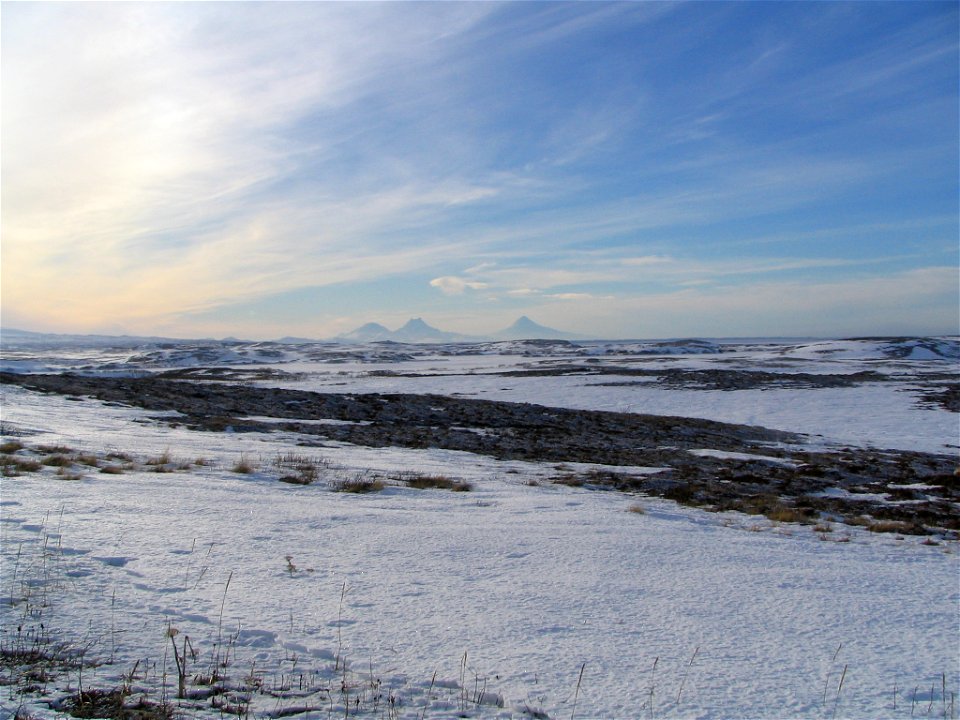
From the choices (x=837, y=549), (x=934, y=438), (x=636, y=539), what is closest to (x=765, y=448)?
(x=934, y=438)

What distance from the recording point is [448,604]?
4.84 meters

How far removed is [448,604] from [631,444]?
15.1m

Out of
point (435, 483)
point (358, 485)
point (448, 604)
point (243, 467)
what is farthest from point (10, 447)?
point (448, 604)

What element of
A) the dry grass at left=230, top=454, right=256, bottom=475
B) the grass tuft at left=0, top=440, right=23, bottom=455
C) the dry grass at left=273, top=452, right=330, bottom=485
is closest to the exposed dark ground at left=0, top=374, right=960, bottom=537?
the dry grass at left=273, top=452, right=330, bottom=485

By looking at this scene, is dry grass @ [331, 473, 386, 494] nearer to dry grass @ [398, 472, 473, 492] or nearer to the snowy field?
the snowy field

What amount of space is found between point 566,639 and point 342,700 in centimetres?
172

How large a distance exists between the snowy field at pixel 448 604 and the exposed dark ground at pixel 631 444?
208 cm

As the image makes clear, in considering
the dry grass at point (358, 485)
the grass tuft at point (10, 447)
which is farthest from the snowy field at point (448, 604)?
the grass tuft at point (10, 447)

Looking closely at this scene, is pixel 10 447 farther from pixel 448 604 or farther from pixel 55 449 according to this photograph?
pixel 448 604

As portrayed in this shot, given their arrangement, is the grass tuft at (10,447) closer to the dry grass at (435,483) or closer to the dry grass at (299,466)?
the dry grass at (299,466)

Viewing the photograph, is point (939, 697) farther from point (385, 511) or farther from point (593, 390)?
point (593, 390)

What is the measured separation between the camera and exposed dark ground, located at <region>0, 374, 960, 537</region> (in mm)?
10914

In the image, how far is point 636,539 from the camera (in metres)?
7.01

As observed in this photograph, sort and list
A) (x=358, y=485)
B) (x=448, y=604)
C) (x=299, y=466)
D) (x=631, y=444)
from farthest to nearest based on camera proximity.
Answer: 1. (x=631, y=444)
2. (x=299, y=466)
3. (x=358, y=485)
4. (x=448, y=604)
